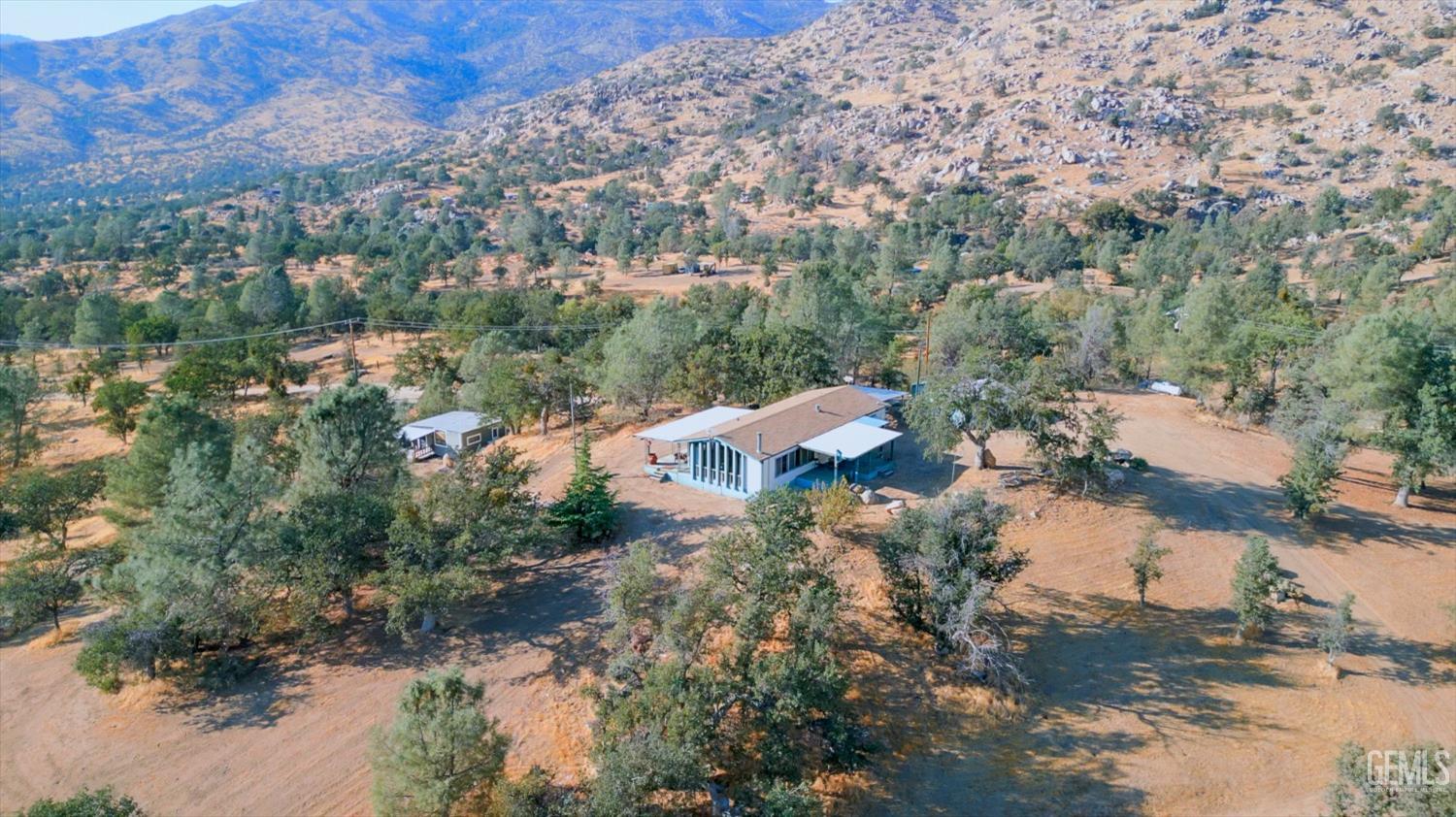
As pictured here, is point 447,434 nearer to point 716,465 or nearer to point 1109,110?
point 716,465

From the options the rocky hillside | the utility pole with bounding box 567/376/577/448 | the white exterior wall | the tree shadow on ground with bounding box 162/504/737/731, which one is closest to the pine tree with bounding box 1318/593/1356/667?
the white exterior wall

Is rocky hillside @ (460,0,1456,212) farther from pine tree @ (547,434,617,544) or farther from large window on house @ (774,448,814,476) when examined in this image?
pine tree @ (547,434,617,544)

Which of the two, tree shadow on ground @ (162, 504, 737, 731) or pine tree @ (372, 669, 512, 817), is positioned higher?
pine tree @ (372, 669, 512, 817)

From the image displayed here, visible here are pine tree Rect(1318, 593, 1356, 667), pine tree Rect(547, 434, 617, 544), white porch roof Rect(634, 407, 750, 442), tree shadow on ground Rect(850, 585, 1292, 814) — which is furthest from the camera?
white porch roof Rect(634, 407, 750, 442)

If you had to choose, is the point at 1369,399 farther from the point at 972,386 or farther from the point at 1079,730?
the point at 1079,730

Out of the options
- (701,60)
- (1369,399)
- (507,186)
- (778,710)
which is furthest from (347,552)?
(701,60)

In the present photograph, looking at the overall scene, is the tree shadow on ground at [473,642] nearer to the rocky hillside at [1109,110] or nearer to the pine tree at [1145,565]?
the pine tree at [1145,565]

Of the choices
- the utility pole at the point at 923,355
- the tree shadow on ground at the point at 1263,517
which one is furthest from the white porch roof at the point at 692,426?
the tree shadow on ground at the point at 1263,517
